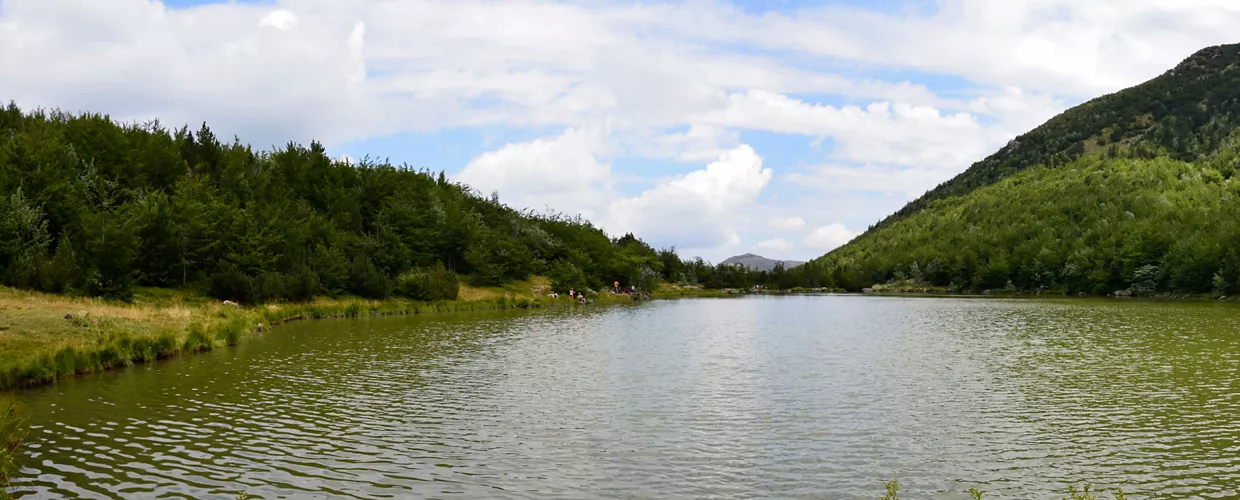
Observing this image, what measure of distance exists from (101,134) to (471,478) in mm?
79552

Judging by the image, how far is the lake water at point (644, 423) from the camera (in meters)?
16.9

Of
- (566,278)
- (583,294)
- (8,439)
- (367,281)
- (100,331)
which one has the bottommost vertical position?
(8,439)

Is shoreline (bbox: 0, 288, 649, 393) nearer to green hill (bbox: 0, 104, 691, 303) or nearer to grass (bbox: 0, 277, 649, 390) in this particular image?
grass (bbox: 0, 277, 649, 390)

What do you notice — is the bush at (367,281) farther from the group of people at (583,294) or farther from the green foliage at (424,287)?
the group of people at (583,294)

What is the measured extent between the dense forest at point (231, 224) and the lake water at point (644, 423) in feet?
78.6

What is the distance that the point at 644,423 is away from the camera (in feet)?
77.2

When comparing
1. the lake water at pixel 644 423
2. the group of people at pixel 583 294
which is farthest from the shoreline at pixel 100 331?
the group of people at pixel 583 294

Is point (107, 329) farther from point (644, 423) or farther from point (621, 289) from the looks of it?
point (621, 289)

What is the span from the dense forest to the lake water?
78.6ft

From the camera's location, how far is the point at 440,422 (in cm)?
2348

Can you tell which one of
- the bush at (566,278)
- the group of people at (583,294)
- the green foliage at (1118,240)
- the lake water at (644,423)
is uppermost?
the green foliage at (1118,240)

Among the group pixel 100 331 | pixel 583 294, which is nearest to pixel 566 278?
pixel 583 294

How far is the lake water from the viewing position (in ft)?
55.5

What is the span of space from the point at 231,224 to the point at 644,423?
62471 mm
